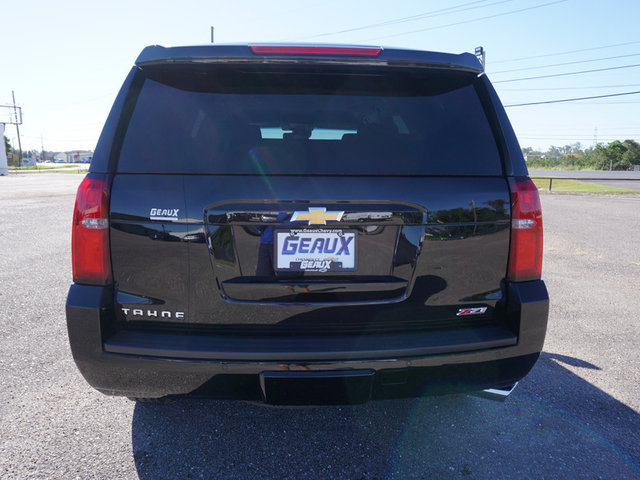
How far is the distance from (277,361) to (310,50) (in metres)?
1.35

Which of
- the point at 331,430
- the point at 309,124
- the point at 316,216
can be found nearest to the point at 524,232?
the point at 316,216

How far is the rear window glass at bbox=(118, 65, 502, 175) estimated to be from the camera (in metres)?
1.90

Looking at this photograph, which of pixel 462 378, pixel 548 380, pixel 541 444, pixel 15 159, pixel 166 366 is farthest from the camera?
pixel 15 159

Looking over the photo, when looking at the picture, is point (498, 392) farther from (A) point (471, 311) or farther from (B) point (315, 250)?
(B) point (315, 250)

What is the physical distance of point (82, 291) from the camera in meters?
1.89

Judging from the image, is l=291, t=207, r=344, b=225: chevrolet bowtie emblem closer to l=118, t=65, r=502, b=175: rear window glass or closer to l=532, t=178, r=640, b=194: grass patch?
l=118, t=65, r=502, b=175: rear window glass

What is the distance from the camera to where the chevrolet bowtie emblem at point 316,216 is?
1.83 metres

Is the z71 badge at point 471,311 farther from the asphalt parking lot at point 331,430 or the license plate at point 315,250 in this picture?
the asphalt parking lot at point 331,430

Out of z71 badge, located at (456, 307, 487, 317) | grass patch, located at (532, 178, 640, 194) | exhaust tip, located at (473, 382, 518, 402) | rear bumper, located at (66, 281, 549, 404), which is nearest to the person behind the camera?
rear bumper, located at (66, 281, 549, 404)

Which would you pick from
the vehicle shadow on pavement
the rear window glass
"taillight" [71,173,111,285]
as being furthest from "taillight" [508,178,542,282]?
"taillight" [71,173,111,285]

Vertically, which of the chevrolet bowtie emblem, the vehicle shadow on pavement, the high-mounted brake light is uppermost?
the high-mounted brake light

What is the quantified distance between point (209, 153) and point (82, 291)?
2.64ft

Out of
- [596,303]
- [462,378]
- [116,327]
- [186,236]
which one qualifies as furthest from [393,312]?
[596,303]

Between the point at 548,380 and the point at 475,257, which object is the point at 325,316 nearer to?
the point at 475,257
